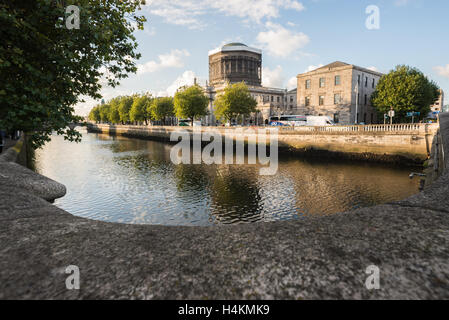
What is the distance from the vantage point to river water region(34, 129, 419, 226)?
1372cm

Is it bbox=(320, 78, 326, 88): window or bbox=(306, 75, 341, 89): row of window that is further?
bbox=(320, 78, 326, 88): window

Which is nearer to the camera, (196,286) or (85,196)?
(196,286)

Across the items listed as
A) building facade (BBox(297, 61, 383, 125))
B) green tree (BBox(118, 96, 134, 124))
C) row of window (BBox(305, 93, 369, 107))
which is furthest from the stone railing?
green tree (BBox(118, 96, 134, 124))

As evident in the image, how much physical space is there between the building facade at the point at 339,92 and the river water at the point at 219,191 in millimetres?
33137

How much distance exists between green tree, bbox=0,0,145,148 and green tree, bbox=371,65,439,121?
51618mm

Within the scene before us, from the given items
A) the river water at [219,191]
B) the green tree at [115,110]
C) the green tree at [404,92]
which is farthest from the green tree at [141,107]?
the green tree at [404,92]

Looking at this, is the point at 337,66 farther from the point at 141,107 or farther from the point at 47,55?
the point at 141,107

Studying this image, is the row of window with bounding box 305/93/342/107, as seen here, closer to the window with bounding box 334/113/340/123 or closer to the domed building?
the window with bounding box 334/113/340/123

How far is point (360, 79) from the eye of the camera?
188ft

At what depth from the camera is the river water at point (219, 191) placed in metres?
13.7

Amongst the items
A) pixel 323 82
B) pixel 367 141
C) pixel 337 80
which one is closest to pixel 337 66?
pixel 337 80

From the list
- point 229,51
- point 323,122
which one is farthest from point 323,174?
point 229,51
